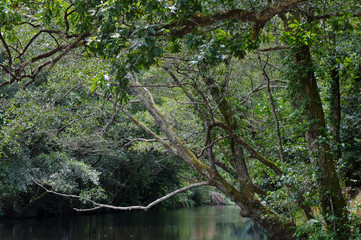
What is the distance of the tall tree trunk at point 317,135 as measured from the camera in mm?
6562

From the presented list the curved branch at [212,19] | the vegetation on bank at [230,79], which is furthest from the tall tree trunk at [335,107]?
the curved branch at [212,19]

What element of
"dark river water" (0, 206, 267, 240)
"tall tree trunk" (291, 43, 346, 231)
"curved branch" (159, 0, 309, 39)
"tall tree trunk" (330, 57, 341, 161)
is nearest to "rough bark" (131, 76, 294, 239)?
"tall tree trunk" (291, 43, 346, 231)

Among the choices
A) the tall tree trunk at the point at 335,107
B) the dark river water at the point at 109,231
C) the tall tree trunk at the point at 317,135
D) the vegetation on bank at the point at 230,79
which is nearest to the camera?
the vegetation on bank at the point at 230,79

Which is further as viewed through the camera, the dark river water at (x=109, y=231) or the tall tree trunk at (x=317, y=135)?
the dark river water at (x=109, y=231)

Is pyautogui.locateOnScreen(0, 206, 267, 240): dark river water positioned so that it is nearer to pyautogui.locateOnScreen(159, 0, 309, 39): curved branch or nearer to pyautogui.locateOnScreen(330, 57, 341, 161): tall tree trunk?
pyautogui.locateOnScreen(330, 57, 341, 161): tall tree trunk

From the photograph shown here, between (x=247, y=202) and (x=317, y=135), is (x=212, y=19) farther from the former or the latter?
(x=247, y=202)

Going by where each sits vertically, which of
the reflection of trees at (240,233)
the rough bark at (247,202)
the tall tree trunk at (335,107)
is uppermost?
the tall tree trunk at (335,107)

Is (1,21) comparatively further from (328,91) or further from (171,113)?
(171,113)

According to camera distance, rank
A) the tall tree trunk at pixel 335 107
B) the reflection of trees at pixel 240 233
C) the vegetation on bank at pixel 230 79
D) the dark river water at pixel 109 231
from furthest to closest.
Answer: the reflection of trees at pixel 240 233 < the dark river water at pixel 109 231 < the tall tree trunk at pixel 335 107 < the vegetation on bank at pixel 230 79

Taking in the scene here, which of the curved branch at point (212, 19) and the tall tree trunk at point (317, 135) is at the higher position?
the curved branch at point (212, 19)

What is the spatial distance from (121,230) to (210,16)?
15.2 meters

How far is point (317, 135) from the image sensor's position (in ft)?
22.2

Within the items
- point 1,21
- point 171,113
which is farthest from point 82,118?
point 1,21

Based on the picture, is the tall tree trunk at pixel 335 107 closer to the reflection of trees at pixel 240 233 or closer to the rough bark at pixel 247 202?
the rough bark at pixel 247 202
